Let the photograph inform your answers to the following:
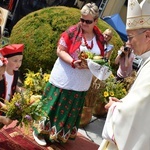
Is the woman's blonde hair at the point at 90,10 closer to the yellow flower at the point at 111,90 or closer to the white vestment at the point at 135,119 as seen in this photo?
the white vestment at the point at 135,119

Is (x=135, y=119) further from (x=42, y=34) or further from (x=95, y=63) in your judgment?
(x=42, y=34)

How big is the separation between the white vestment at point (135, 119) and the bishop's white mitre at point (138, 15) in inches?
13.6

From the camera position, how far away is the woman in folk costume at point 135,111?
234 centimetres

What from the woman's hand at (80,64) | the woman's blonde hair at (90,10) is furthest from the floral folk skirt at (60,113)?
the woman's blonde hair at (90,10)

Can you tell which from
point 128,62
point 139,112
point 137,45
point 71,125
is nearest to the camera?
point 139,112

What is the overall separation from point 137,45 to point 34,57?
359cm

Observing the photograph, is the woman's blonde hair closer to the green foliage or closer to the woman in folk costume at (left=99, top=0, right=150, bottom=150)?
the green foliage

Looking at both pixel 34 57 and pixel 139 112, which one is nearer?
pixel 139 112

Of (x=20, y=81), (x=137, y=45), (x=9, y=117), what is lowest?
(x=20, y=81)

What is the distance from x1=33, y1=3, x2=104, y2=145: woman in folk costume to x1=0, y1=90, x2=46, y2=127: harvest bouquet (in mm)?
537

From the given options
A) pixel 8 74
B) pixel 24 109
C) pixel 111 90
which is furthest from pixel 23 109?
pixel 111 90

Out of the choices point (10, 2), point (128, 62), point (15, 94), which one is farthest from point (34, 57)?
point (10, 2)

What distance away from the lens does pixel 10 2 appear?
424 inches

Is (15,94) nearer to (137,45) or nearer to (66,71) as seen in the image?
(66,71)
